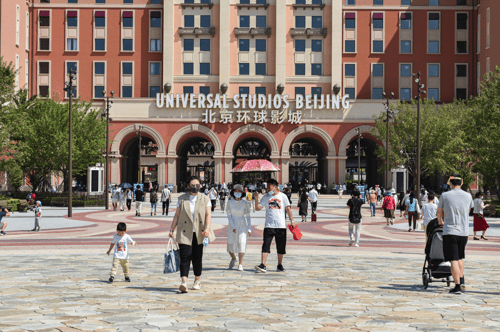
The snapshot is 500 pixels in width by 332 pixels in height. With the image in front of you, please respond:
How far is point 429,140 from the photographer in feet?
158

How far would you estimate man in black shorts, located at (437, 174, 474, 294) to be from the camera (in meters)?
9.87

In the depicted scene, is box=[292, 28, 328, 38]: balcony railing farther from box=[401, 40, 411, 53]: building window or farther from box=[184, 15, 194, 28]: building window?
box=[184, 15, 194, 28]: building window

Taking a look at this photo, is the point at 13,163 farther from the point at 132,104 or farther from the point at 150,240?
the point at 150,240

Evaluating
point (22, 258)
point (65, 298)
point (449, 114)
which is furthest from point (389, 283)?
point (449, 114)

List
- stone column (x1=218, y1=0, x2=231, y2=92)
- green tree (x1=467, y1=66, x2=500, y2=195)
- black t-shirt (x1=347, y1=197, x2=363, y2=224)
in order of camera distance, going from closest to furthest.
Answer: black t-shirt (x1=347, y1=197, x2=363, y2=224)
green tree (x1=467, y1=66, x2=500, y2=195)
stone column (x1=218, y1=0, x2=231, y2=92)

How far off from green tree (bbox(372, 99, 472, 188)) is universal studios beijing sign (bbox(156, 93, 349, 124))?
35.2ft

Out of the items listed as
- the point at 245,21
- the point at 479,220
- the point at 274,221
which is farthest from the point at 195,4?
the point at 274,221

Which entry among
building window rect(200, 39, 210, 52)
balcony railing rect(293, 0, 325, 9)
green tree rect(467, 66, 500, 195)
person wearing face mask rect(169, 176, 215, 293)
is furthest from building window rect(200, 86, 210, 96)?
person wearing face mask rect(169, 176, 215, 293)

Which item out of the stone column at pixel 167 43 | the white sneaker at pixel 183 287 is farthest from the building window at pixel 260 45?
the white sneaker at pixel 183 287

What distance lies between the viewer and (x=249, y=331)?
7191 millimetres

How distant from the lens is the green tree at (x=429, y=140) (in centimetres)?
4747

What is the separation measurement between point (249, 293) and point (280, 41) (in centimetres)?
5451

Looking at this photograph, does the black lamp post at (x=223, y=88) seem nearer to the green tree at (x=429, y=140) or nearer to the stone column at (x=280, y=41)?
the stone column at (x=280, y=41)

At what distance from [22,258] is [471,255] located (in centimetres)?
1207
